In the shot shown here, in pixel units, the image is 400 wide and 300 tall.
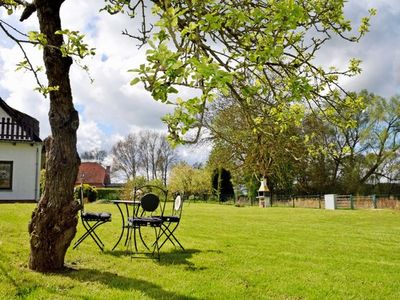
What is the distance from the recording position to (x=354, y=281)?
568 centimetres

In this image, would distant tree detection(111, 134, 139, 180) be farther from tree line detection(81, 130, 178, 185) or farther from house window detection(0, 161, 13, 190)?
house window detection(0, 161, 13, 190)

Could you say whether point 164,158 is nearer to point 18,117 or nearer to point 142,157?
point 142,157

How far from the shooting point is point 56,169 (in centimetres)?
568

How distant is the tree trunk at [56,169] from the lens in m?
5.60

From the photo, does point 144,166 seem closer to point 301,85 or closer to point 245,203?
point 245,203

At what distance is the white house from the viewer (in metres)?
20.9

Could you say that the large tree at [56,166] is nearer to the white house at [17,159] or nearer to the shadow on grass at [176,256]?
the shadow on grass at [176,256]

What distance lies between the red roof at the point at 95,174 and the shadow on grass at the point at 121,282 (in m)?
56.0

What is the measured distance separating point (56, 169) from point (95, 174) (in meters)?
57.8

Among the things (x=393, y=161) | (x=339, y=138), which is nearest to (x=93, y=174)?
(x=339, y=138)

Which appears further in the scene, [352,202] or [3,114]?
[352,202]

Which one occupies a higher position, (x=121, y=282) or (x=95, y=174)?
(x=95, y=174)

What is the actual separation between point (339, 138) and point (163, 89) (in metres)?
37.0

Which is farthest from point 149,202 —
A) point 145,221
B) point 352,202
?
Answer: point 352,202
